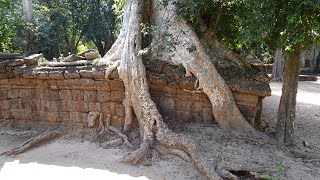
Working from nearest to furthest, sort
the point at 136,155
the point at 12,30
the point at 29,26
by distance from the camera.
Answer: the point at 136,155 → the point at 12,30 → the point at 29,26

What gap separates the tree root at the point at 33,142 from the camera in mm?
4520

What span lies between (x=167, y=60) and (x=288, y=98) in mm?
2032

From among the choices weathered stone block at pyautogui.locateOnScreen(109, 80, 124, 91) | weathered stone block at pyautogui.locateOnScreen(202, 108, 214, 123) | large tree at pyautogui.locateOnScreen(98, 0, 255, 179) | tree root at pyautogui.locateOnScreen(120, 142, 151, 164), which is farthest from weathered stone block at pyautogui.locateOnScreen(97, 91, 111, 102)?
weathered stone block at pyautogui.locateOnScreen(202, 108, 214, 123)

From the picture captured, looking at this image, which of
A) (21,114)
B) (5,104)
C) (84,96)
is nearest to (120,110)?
(84,96)

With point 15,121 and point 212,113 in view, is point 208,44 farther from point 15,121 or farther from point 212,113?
point 15,121

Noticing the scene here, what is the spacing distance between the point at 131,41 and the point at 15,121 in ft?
9.09

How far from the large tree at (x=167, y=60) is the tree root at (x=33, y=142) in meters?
1.35

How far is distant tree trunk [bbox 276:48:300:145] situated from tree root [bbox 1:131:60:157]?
Answer: 12.3ft

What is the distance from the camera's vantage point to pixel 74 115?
529 cm

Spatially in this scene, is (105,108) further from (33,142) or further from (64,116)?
(33,142)

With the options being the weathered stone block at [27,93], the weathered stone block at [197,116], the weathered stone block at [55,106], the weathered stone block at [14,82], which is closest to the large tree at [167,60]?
the weathered stone block at [197,116]

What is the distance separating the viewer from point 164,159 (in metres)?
4.12

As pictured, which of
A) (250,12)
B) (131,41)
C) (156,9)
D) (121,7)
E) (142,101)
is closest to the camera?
(250,12)

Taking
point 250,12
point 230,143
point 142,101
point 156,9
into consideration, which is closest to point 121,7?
point 156,9
